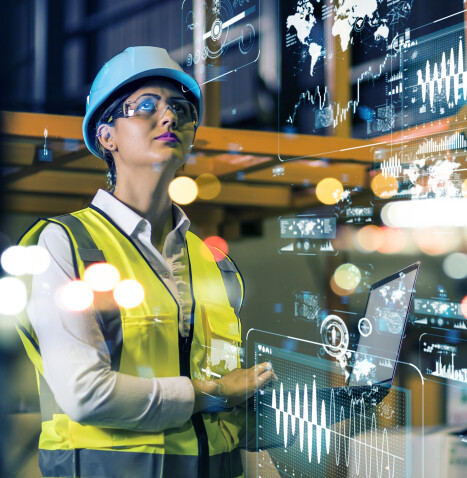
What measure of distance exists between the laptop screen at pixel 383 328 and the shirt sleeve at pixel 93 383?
2.03ft

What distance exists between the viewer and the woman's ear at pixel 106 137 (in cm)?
197

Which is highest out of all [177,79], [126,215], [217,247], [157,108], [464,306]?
[177,79]

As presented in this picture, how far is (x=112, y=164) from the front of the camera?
200cm

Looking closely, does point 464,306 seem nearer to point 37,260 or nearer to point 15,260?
point 37,260

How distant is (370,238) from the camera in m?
1.30

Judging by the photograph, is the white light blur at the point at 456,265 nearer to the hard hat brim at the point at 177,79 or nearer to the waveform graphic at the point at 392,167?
the waveform graphic at the point at 392,167

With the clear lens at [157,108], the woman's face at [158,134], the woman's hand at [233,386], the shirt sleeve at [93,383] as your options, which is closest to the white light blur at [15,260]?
the shirt sleeve at [93,383]

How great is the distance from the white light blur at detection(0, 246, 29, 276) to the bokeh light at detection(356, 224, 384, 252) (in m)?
1.15

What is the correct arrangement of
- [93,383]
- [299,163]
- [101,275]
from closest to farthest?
[299,163] → [93,383] → [101,275]

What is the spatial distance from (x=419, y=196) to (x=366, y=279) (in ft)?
0.74

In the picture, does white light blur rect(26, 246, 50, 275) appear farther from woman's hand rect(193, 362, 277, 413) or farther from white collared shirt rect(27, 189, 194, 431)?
woman's hand rect(193, 362, 277, 413)

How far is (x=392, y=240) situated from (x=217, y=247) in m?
0.71

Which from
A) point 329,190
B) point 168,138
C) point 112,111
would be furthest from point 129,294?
point 329,190

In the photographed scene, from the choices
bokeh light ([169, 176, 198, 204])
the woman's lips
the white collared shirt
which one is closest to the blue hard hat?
the woman's lips
